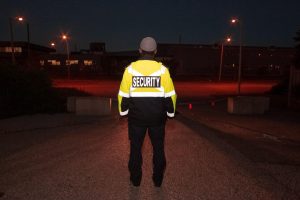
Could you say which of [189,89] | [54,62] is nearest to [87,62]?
[54,62]

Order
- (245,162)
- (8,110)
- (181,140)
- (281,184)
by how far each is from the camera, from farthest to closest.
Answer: (8,110)
(181,140)
(245,162)
(281,184)

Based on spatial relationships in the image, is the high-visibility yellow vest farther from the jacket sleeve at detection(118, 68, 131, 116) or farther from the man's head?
the man's head

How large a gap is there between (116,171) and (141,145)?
3.52 feet

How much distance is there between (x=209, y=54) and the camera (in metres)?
77.6

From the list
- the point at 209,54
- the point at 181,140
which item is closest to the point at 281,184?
the point at 181,140

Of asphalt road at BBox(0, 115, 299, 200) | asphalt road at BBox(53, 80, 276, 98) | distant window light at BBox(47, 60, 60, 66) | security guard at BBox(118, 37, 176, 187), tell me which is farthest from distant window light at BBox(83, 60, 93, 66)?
security guard at BBox(118, 37, 176, 187)

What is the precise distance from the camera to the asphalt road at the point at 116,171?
4.83 meters

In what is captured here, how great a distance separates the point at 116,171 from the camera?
5789mm

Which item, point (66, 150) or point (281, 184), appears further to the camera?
point (66, 150)

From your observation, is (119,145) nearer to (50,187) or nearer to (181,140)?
(181,140)

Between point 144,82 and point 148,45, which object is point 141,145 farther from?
point 148,45

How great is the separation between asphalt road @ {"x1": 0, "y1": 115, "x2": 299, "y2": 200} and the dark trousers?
0.27 m

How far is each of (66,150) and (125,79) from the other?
10.5 feet

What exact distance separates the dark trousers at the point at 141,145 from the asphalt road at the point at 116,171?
0.27 m
